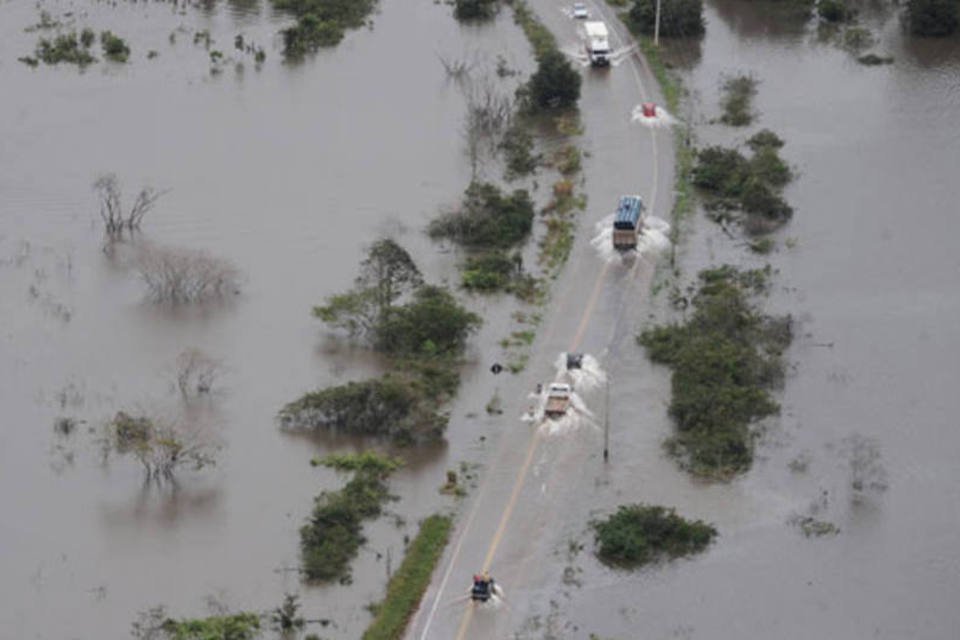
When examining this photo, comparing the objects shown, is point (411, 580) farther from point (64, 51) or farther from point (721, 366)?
point (64, 51)

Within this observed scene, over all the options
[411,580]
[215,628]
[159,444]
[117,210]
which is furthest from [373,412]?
[117,210]

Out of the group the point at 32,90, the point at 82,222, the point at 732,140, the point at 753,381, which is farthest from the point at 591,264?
the point at 32,90

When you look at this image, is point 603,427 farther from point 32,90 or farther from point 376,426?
point 32,90

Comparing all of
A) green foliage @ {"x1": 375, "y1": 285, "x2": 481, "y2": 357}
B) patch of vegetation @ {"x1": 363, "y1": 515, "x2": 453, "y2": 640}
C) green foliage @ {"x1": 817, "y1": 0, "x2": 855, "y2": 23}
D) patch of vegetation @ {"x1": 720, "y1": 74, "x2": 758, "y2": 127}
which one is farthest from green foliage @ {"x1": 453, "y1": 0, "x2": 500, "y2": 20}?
patch of vegetation @ {"x1": 363, "y1": 515, "x2": 453, "y2": 640}

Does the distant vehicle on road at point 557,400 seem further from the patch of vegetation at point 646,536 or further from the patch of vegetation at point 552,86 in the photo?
the patch of vegetation at point 552,86

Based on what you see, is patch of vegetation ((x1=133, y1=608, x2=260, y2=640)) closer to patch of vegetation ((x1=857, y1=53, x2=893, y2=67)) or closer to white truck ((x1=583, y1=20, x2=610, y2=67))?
white truck ((x1=583, y1=20, x2=610, y2=67))
